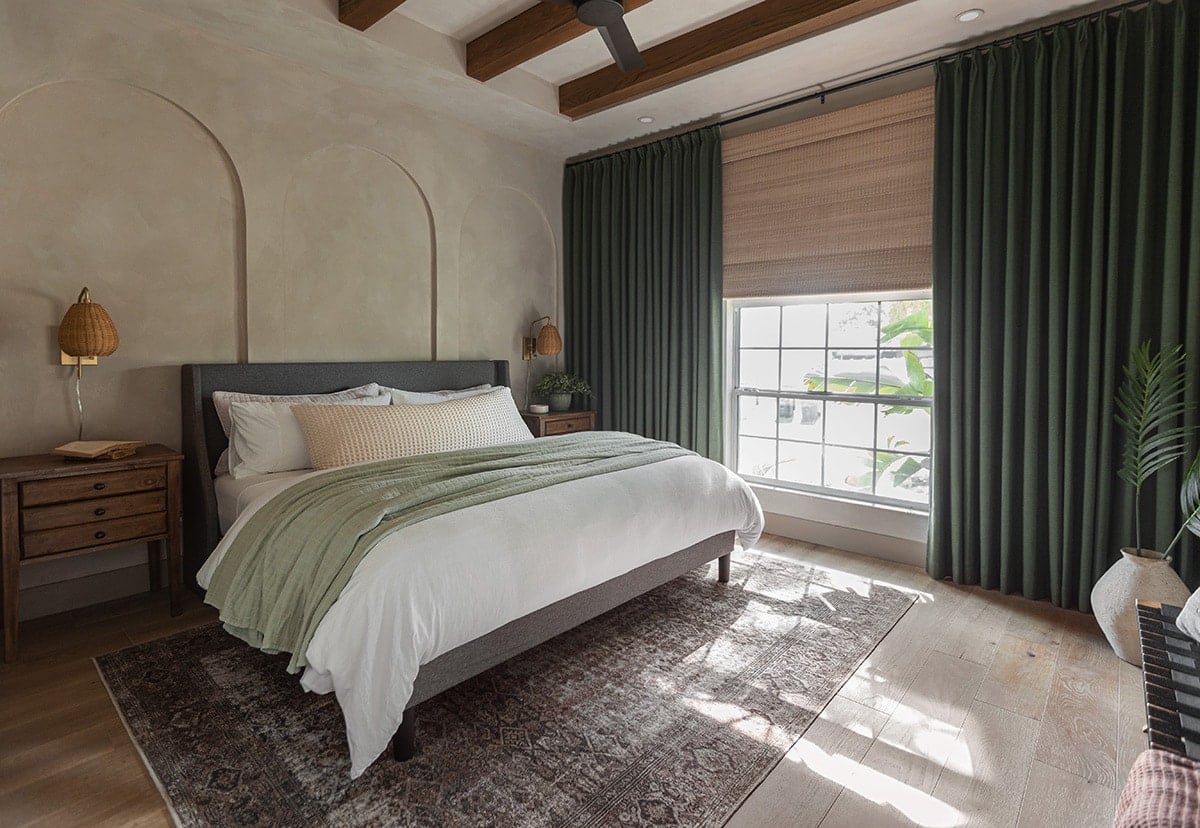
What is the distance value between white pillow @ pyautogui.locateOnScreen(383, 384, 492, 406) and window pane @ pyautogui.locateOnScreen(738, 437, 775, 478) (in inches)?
70.5

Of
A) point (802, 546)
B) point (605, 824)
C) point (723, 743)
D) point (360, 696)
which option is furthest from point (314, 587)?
point (802, 546)

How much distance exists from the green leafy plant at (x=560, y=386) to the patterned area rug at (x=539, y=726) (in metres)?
2.18

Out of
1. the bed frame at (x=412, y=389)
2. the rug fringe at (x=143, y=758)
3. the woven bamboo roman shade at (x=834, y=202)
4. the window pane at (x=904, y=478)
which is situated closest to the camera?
the rug fringe at (x=143, y=758)

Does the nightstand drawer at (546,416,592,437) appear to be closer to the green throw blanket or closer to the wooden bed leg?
the green throw blanket

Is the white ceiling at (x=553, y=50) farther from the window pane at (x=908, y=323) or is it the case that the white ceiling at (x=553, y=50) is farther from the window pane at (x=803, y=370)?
the window pane at (x=803, y=370)

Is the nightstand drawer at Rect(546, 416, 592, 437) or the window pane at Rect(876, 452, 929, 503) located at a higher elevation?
the nightstand drawer at Rect(546, 416, 592, 437)

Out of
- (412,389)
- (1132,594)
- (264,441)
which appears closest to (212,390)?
(264,441)

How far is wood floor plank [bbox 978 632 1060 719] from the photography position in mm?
2248

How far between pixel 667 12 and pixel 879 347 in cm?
216

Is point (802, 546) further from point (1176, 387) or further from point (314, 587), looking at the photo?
point (314, 587)

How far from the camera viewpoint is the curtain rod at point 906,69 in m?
2.81

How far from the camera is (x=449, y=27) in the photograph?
3.45 metres

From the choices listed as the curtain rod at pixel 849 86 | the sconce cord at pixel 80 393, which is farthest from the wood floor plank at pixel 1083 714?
the sconce cord at pixel 80 393

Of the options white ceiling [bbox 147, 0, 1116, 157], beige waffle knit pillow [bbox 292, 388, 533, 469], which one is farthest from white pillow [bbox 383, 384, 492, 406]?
white ceiling [bbox 147, 0, 1116, 157]
